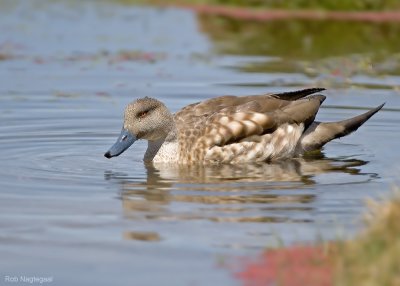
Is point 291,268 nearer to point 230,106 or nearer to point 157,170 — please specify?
point 157,170

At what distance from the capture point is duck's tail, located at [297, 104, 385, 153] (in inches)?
492

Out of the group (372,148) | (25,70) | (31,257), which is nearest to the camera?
(31,257)

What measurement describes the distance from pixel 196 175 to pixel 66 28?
13.1 meters

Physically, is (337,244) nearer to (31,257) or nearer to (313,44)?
(31,257)

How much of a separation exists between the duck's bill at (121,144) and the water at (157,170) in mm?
203

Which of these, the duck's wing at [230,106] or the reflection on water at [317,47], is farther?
the reflection on water at [317,47]

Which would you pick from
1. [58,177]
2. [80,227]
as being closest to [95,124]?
[58,177]

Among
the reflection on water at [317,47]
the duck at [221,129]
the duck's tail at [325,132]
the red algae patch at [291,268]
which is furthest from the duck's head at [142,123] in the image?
the reflection on water at [317,47]

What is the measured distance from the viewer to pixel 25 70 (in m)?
18.4

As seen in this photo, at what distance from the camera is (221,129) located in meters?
11.8

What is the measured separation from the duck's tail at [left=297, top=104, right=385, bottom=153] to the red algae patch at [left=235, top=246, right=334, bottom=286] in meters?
4.73

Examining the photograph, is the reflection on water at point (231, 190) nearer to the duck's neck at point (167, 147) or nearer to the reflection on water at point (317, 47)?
the duck's neck at point (167, 147)

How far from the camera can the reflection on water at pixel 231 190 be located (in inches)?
366

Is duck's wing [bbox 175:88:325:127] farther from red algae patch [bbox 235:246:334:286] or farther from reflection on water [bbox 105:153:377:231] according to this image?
red algae patch [bbox 235:246:334:286]
